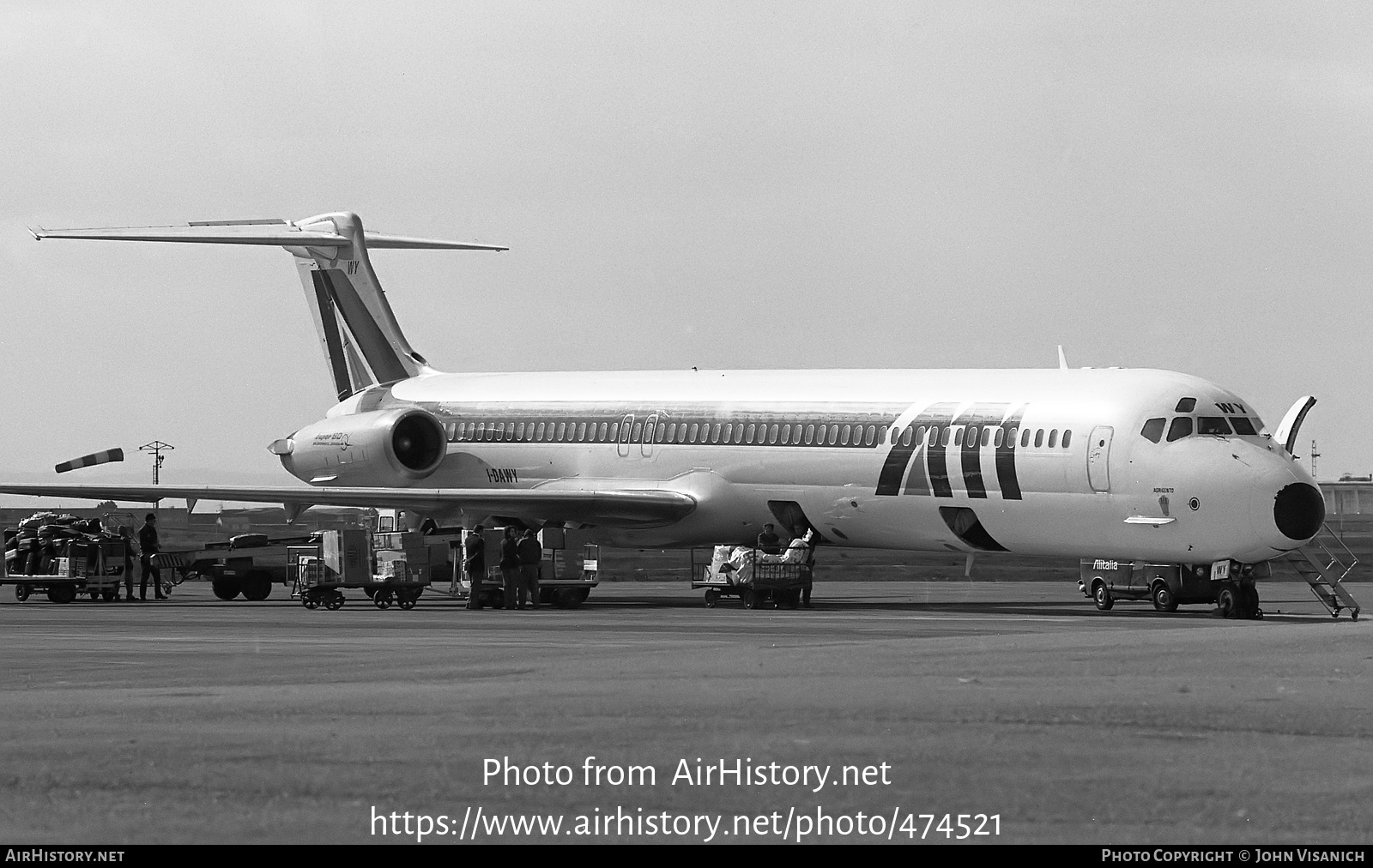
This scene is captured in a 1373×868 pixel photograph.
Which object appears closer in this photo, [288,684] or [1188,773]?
[1188,773]

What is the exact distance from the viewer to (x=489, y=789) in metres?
9.08

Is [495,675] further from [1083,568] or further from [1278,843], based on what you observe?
[1083,568]

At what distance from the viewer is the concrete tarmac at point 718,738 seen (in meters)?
8.45

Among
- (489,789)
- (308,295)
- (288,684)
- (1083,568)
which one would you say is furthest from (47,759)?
(308,295)

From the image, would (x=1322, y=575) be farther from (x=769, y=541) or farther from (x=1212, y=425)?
(x=769, y=541)

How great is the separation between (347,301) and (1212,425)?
21581 mm

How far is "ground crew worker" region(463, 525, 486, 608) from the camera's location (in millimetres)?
33406

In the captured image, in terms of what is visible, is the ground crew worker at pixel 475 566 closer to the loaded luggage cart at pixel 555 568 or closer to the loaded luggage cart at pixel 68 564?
the loaded luggage cart at pixel 555 568

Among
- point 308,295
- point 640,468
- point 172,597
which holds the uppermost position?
point 308,295

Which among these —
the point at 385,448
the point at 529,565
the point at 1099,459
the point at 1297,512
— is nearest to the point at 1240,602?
the point at 1297,512

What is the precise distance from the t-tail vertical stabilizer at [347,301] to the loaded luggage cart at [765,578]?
40.5 ft

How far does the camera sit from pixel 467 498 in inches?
1401

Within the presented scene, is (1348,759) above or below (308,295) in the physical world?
below
